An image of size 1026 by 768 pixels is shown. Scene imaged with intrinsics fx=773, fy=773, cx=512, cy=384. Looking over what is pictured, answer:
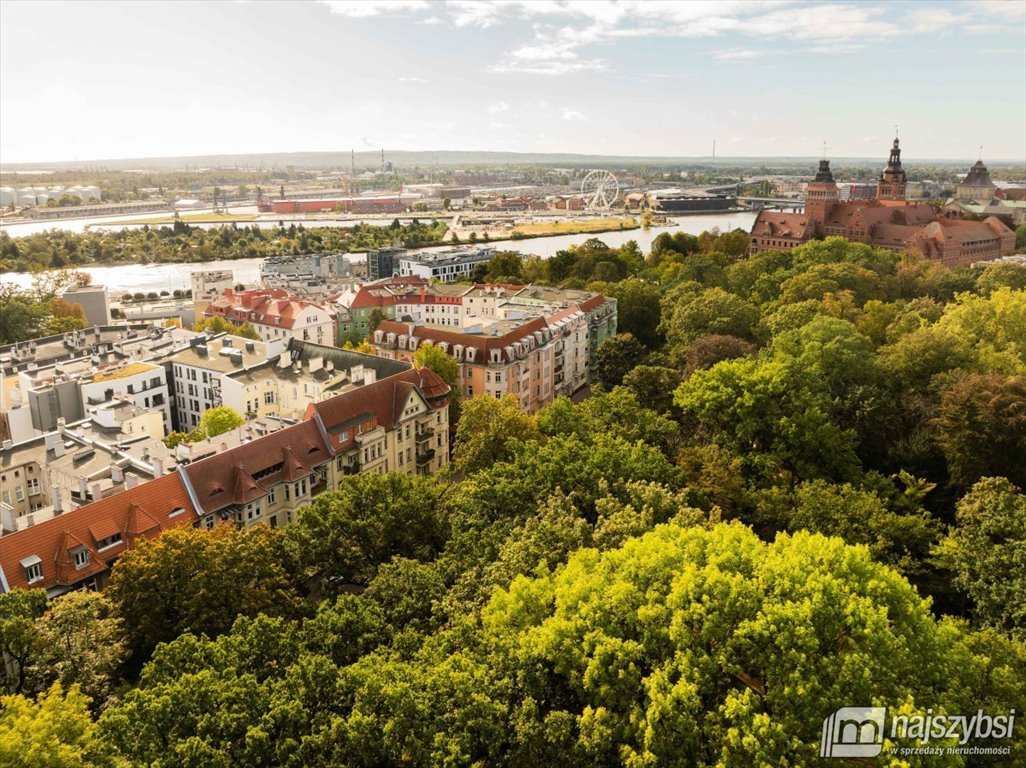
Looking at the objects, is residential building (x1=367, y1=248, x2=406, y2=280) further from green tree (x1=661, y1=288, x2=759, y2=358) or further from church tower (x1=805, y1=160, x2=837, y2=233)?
green tree (x1=661, y1=288, x2=759, y2=358)

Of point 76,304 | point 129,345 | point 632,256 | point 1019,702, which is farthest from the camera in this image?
point 632,256

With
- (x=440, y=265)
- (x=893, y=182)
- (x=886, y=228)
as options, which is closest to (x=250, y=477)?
(x=440, y=265)

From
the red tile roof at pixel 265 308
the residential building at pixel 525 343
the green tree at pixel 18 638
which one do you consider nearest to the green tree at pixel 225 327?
the red tile roof at pixel 265 308

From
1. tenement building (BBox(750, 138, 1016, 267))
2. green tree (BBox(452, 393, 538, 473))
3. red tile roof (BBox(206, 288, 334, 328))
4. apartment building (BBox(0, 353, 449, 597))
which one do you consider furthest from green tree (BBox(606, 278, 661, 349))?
tenement building (BBox(750, 138, 1016, 267))

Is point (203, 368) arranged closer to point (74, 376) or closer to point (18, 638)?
point (74, 376)

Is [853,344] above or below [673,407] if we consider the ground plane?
above

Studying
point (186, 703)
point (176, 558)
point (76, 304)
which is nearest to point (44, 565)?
point (176, 558)

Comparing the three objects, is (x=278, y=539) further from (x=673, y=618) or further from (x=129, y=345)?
(x=129, y=345)
